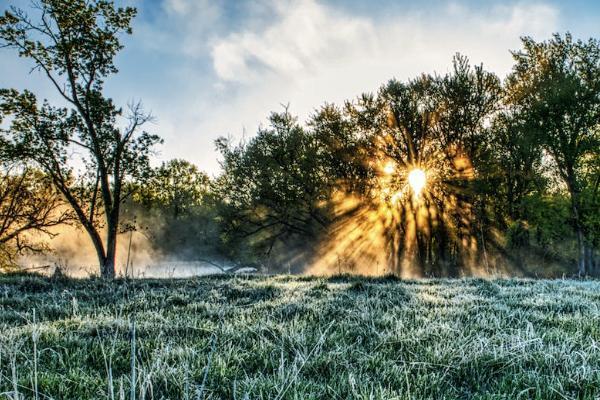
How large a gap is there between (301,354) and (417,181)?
28133mm

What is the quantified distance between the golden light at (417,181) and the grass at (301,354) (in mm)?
24261

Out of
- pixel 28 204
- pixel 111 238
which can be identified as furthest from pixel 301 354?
pixel 28 204

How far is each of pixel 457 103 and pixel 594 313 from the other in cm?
2705

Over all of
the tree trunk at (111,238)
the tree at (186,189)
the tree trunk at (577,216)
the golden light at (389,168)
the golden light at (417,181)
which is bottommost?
the tree trunk at (111,238)

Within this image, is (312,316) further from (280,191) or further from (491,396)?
(280,191)

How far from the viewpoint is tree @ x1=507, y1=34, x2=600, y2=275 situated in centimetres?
2447

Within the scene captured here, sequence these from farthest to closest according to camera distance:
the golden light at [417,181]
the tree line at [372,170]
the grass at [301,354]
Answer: the golden light at [417,181], the tree line at [372,170], the grass at [301,354]

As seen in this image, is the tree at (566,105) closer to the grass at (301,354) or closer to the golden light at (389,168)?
the golden light at (389,168)

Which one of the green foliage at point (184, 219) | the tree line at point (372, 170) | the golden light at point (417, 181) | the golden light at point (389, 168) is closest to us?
the tree line at point (372, 170)

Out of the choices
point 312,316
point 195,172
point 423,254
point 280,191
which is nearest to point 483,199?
point 423,254

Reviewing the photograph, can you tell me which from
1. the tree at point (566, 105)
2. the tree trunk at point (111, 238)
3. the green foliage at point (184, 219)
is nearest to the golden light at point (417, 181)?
the tree at point (566, 105)

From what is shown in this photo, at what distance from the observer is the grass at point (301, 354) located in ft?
7.27

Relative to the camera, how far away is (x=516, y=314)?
476 centimetres

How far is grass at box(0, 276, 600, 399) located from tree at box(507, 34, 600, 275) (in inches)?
955
